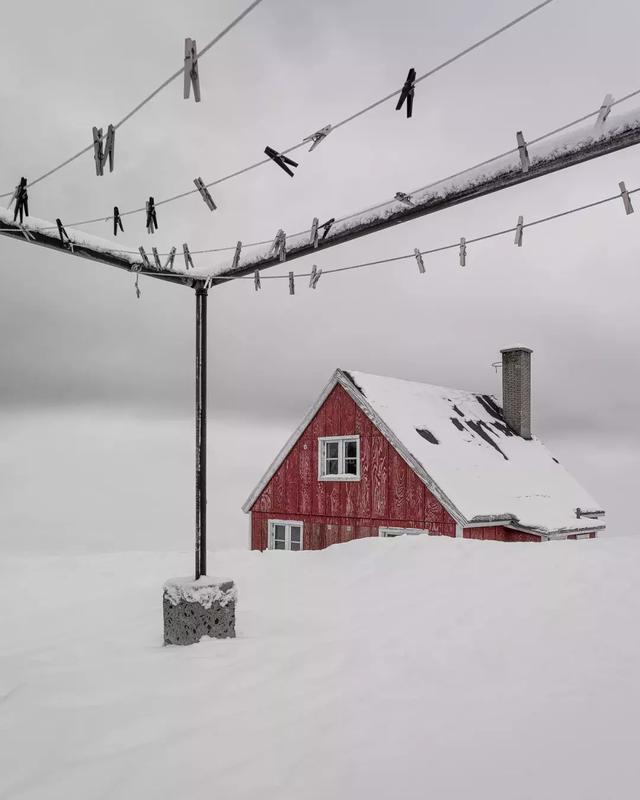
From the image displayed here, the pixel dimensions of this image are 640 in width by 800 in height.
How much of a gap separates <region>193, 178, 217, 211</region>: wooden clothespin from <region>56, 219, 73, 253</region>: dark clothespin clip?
173 centimetres

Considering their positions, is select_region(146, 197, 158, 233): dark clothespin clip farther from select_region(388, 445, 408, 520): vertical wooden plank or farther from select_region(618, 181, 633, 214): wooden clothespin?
select_region(388, 445, 408, 520): vertical wooden plank

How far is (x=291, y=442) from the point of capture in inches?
725

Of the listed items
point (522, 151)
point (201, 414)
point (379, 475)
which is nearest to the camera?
point (522, 151)

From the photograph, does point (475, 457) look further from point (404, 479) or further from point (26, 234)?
point (26, 234)

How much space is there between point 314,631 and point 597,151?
5197 mm

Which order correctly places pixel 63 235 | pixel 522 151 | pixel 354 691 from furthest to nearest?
1. pixel 63 235
2. pixel 522 151
3. pixel 354 691

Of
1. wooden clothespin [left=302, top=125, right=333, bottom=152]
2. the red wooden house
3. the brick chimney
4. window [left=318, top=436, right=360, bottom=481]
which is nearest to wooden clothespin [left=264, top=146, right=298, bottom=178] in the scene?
wooden clothespin [left=302, top=125, right=333, bottom=152]

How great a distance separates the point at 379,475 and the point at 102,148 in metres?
12.0

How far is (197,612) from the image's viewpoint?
6.36m

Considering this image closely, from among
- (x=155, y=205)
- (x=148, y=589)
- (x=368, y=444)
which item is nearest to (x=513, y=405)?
(x=368, y=444)

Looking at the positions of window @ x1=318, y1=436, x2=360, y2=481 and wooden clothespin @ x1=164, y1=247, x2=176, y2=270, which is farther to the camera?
window @ x1=318, y1=436, x2=360, y2=481

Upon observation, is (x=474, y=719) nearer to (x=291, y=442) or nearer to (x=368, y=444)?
(x=368, y=444)

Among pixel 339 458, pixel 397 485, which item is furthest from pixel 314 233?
pixel 339 458

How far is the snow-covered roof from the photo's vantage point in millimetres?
15602
